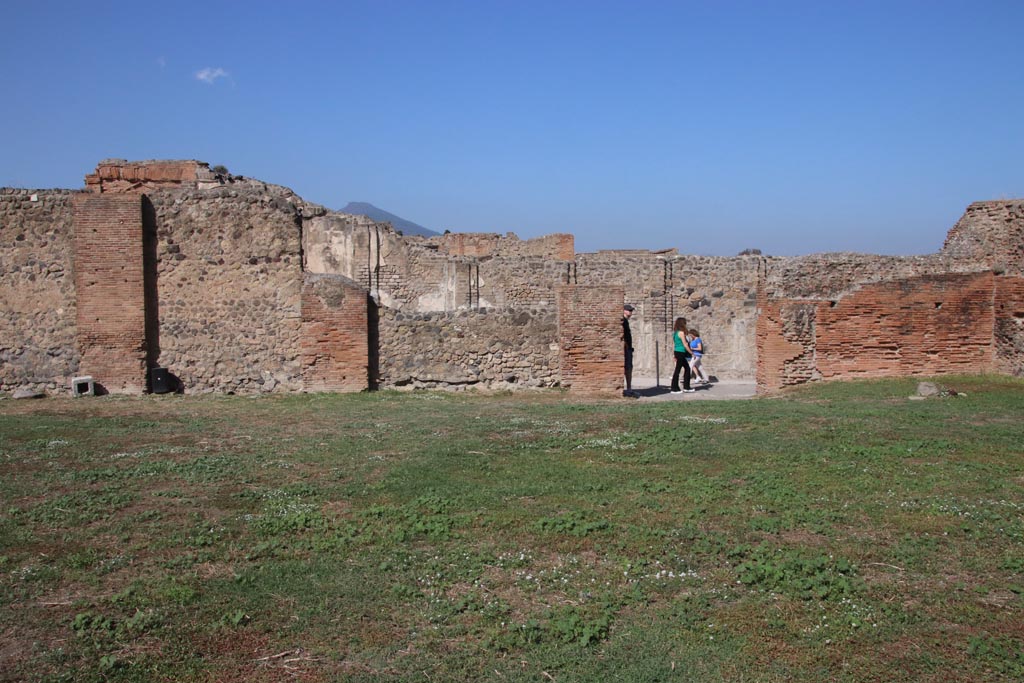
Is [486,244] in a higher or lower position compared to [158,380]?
higher

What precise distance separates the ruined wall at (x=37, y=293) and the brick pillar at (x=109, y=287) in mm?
230

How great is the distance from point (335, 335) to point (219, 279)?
86.2 inches

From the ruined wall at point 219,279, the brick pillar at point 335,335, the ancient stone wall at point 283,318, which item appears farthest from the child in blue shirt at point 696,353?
the ruined wall at point 219,279

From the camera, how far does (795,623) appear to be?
12.8ft

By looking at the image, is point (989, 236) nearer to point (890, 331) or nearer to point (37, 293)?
point (890, 331)

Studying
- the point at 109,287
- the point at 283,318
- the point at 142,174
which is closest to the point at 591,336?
the point at 283,318

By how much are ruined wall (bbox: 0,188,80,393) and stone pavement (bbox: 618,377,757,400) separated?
30.0 feet

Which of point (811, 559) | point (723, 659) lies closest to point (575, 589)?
point (723, 659)

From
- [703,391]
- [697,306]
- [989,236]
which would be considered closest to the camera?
[703,391]

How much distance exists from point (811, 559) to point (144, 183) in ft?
51.9

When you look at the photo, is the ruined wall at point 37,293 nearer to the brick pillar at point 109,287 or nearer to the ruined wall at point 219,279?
the brick pillar at point 109,287

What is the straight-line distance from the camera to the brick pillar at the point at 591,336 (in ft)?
41.5

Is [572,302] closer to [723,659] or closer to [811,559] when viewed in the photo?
[811,559]

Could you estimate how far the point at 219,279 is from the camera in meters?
13.2
